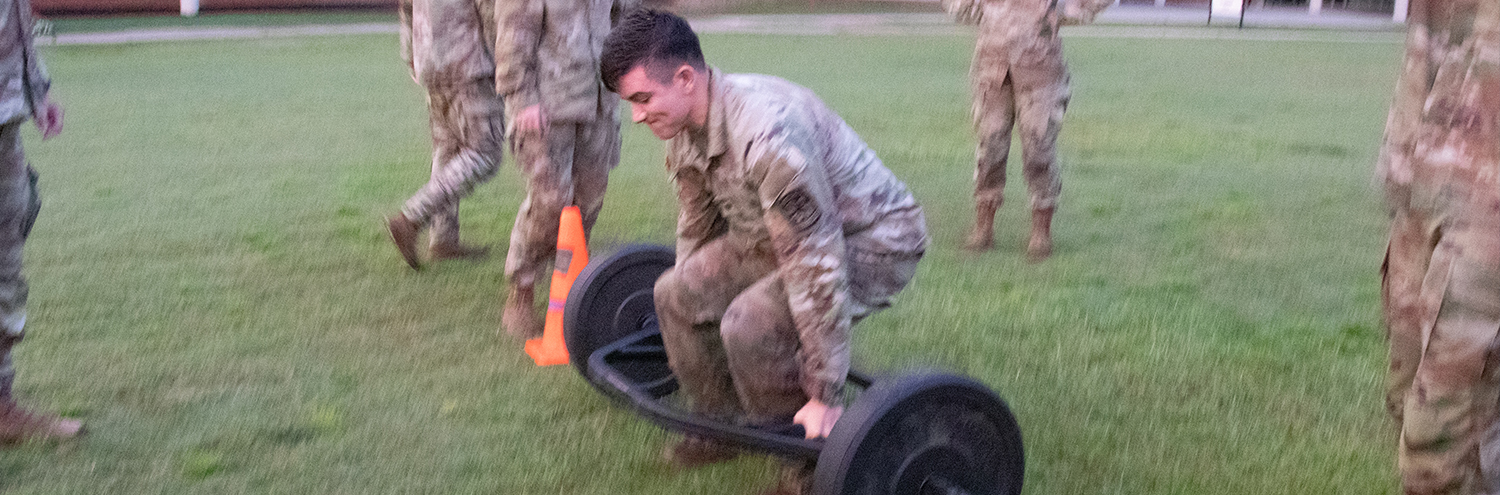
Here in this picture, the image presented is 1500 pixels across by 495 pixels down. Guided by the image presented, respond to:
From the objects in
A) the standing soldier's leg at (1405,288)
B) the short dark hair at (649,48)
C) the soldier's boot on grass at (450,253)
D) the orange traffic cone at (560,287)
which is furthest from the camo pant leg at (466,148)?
the standing soldier's leg at (1405,288)

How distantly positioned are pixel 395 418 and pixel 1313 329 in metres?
3.76

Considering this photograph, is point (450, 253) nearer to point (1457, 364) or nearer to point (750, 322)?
point (750, 322)

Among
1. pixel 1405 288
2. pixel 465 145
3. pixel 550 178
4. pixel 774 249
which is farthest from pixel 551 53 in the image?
pixel 1405 288

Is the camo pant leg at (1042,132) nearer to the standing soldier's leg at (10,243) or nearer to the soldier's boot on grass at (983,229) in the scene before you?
the soldier's boot on grass at (983,229)

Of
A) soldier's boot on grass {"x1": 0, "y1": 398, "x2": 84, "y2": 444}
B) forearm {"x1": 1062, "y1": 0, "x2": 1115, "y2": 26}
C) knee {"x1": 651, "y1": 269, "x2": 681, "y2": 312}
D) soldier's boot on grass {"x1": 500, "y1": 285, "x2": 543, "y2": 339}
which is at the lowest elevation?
soldier's boot on grass {"x1": 500, "y1": 285, "x2": 543, "y2": 339}

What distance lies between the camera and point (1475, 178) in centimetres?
250

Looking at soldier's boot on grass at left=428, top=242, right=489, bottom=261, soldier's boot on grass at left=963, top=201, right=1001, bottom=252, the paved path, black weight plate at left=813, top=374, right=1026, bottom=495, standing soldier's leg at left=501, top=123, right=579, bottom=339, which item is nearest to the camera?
black weight plate at left=813, top=374, right=1026, bottom=495

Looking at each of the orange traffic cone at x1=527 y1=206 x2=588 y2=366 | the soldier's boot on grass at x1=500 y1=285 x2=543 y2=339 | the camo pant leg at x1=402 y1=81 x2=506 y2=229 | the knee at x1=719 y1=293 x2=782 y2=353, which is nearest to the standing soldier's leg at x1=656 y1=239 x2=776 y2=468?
the knee at x1=719 y1=293 x2=782 y2=353

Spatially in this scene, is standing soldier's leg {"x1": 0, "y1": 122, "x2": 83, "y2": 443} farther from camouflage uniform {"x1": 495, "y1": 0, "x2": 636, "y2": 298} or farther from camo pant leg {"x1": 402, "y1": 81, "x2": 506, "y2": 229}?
camouflage uniform {"x1": 495, "y1": 0, "x2": 636, "y2": 298}

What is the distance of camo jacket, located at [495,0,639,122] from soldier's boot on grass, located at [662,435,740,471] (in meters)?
1.66

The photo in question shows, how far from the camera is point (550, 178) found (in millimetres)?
4793

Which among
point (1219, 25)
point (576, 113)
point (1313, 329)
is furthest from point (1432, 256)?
point (1219, 25)

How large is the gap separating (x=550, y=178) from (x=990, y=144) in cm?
240

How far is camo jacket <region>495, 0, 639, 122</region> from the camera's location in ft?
15.0
